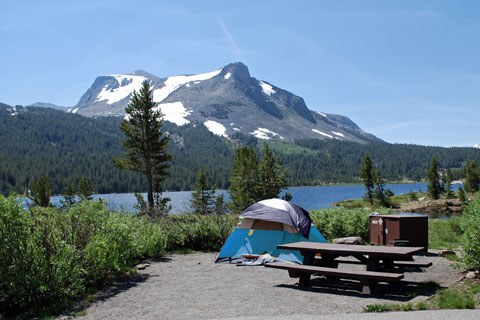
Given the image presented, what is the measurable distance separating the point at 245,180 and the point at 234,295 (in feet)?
132

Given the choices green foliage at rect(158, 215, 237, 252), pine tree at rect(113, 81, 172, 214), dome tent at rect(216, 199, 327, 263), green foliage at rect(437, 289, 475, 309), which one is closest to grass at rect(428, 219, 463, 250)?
dome tent at rect(216, 199, 327, 263)

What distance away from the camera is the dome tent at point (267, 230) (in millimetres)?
13044

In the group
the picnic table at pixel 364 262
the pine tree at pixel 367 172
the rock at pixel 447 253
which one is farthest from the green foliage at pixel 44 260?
the pine tree at pixel 367 172

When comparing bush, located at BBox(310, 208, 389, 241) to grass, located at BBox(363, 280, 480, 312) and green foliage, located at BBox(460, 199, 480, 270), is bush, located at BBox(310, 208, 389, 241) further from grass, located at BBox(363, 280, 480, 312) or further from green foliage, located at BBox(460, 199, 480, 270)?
grass, located at BBox(363, 280, 480, 312)

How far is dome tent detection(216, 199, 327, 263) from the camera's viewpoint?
13.0 m

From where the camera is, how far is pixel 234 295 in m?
8.45

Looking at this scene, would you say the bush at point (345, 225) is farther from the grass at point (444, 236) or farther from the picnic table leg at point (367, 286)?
the picnic table leg at point (367, 286)

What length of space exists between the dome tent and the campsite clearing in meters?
1.62

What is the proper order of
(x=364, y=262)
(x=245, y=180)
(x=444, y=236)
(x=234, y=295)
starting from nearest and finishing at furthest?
(x=234, y=295)
(x=364, y=262)
(x=444, y=236)
(x=245, y=180)

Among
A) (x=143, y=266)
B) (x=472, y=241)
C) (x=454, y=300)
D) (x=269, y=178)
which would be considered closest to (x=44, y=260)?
(x=143, y=266)

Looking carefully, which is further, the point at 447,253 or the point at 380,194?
the point at 380,194

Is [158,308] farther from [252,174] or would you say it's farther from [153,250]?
[252,174]

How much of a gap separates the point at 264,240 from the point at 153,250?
158 inches

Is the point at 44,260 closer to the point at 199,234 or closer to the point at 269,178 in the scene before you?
the point at 199,234
